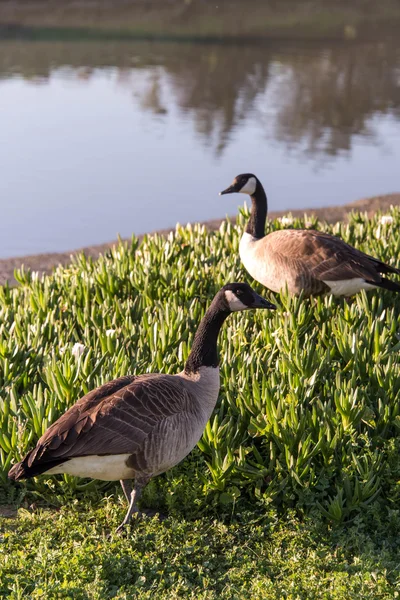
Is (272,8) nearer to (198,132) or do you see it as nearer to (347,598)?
(198,132)

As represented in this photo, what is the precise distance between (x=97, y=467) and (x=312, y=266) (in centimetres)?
359

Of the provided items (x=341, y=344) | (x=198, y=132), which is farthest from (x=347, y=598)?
(x=198, y=132)

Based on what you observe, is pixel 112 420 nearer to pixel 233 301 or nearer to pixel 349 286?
pixel 233 301

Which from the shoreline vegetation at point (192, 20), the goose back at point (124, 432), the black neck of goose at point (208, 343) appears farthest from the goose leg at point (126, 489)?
the shoreline vegetation at point (192, 20)

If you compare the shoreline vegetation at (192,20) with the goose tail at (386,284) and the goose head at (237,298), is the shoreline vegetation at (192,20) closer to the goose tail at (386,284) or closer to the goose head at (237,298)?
the goose tail at (386,284)

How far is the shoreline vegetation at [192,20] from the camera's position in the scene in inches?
1326

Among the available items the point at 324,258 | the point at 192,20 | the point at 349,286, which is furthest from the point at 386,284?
the point at 192,20

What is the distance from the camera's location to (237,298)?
5.23 metres

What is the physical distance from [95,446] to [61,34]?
30.8 meters

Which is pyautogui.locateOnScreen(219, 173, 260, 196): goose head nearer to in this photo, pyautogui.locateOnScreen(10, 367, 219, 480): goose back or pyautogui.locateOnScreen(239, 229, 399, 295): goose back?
pyautogui.locateOnScreen(239, 229, 399, 295): goose back

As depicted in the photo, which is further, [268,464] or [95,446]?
[268,464]

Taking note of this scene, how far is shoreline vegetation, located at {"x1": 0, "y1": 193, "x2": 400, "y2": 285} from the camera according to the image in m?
11.2

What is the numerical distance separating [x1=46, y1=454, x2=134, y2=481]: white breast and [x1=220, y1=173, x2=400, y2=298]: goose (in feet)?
11.0

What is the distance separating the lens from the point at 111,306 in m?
7.88
